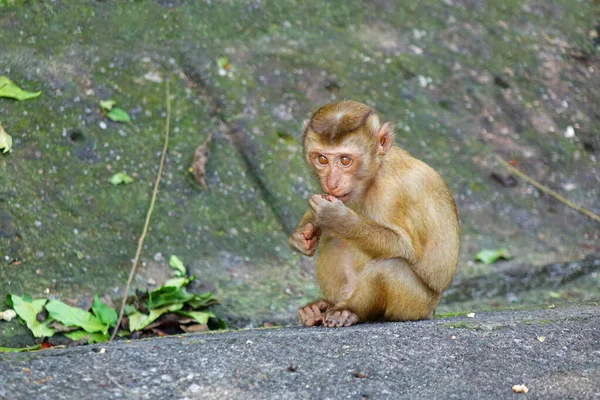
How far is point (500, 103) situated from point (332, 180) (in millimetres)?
4606

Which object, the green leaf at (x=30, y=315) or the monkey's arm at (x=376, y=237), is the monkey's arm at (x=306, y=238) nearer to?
the monkey's arm at (x=376, y=237)

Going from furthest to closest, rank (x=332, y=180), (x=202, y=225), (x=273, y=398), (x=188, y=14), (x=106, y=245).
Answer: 1. (x=188, y=14)
2. (x=202, y=225)
3. (x=106, y=245)
4. (x=332, y=180)
5. (x=273, y=398)

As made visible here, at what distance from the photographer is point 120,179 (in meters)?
7.00

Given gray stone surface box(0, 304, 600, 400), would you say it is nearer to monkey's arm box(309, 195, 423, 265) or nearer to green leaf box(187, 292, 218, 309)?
monkey's arm box(309, 195, 423, 265)

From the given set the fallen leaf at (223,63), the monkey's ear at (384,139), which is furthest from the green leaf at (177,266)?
the monkey's ear at (384,139)

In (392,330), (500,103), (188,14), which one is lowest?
(500,103)

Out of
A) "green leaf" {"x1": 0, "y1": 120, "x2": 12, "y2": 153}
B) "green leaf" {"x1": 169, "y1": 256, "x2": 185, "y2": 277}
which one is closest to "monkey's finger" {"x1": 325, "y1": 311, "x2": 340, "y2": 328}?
"green leaf" {"x1": 169, "y1": 256, "x2": 185, "y2": 277}

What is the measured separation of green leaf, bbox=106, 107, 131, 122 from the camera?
7.28m

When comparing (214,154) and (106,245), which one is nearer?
(106,245)

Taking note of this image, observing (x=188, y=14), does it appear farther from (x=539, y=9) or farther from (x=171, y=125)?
(x=539, y=9)

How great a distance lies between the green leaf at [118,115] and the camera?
7.28 meters

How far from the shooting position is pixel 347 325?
16.3 ft

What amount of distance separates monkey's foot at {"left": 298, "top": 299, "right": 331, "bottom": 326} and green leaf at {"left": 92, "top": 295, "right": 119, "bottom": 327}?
58.8 inches

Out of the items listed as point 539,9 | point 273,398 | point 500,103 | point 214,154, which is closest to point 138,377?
point 273,398
